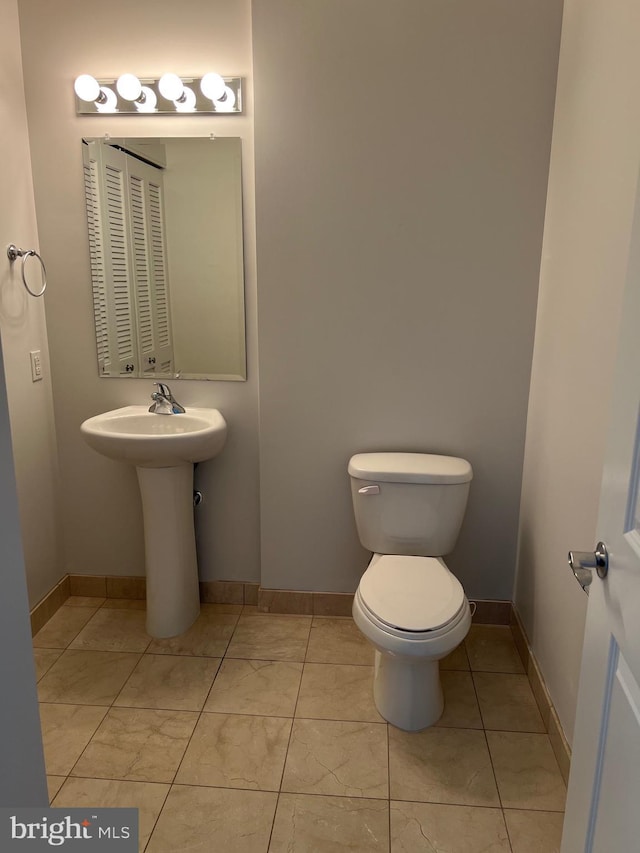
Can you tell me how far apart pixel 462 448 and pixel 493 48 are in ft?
4.61

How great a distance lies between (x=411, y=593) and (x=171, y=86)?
1948 millimetres

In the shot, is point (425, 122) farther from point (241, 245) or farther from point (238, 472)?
point (238, 472)

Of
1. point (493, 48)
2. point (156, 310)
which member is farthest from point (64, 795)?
point (493, 48)

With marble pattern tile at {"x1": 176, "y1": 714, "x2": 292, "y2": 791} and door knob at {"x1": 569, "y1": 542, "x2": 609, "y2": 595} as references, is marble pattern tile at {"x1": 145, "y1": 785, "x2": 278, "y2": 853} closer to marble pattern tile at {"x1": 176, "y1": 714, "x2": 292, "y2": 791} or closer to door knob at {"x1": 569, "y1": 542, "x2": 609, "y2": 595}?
marble pattern tile at {"x1": 176, "y1": 714, "x2": 292, "y2": 791}

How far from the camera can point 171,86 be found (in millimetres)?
2238

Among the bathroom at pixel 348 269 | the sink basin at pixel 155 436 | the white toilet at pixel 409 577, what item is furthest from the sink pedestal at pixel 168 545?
the white toilet at pixel 409 577

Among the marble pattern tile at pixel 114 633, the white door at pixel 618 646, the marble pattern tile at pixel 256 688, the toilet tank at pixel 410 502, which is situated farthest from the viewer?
the marble pattern tile at pixel 114 633

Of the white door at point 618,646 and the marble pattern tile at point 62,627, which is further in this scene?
the marble pattern tile at point 62,627

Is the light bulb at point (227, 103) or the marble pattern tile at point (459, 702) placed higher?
the light bulb at point (227, 103)

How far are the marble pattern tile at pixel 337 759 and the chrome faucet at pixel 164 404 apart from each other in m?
1.23

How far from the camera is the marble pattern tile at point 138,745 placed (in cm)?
180

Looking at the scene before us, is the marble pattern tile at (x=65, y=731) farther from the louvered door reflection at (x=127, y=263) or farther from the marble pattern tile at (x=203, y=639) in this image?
the louvered door reflection at (x=127, y=263)

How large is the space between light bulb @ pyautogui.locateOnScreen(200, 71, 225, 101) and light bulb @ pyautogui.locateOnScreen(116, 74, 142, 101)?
230mm

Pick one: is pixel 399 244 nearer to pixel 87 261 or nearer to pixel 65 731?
pixel 87 261
